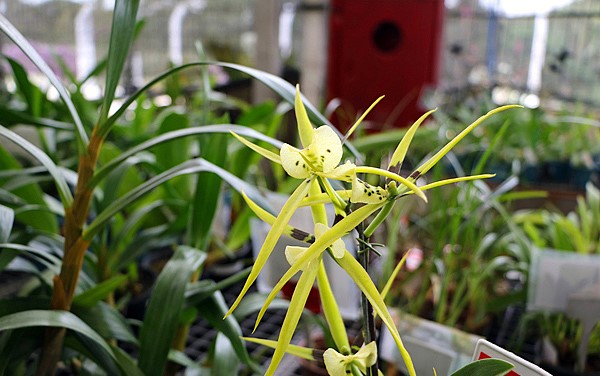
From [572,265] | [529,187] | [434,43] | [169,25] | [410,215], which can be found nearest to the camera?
[572,265]

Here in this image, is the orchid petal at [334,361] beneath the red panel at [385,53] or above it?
beneath

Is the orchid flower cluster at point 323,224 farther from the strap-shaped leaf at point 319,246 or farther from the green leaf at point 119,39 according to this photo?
the green leaf at point 119,39

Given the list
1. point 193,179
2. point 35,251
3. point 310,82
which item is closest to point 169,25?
point 310,82

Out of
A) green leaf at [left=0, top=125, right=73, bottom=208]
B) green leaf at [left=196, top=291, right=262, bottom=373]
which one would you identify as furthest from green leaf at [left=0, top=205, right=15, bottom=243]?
green leaf at [left=196, top=291, right=262, bottom=373]

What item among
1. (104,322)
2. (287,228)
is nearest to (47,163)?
(104,322)

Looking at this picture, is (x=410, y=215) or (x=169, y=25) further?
(x=169, y=25)

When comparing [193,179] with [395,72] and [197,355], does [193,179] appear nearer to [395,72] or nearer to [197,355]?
[197,355]

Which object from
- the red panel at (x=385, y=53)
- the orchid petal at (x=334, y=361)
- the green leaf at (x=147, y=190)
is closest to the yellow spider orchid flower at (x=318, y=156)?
the orchid petal at (x=334, y=361)

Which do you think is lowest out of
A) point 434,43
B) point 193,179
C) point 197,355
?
point 197,355
